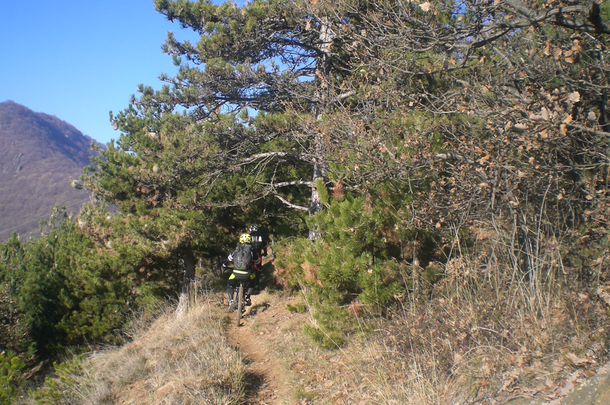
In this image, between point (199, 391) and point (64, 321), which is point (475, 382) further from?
point (64, 321)

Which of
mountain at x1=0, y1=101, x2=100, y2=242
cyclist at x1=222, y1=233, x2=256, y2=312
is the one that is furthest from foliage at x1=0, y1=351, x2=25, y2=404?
mountain at x1=0, y1=101, x2=100, y2=242

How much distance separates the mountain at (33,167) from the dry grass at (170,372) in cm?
6846

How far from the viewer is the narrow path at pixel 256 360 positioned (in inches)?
209

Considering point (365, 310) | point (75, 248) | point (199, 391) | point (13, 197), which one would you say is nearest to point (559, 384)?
point (365, 310)

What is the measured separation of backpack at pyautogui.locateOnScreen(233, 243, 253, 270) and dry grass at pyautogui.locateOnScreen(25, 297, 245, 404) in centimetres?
107

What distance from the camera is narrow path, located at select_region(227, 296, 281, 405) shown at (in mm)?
5305

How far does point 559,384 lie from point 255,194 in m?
6.94

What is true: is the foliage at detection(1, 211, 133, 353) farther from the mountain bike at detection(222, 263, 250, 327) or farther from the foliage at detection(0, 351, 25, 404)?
the foliage at detection(0, 351, 25, 404)

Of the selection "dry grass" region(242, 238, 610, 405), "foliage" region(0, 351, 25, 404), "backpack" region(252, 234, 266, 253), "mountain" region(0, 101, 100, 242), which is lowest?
"foliage" region(0, 351, 25, 404)

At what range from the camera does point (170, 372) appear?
218 inches

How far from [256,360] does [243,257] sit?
2.47 metres

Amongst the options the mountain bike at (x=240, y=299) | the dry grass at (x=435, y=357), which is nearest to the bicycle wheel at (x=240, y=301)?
the mountain bike at (x=240, y=299)

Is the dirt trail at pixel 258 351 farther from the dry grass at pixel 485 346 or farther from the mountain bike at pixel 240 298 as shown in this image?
the dry grass at pixel 485 346

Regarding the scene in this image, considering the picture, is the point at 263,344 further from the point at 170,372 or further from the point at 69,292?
the point at 69,292
